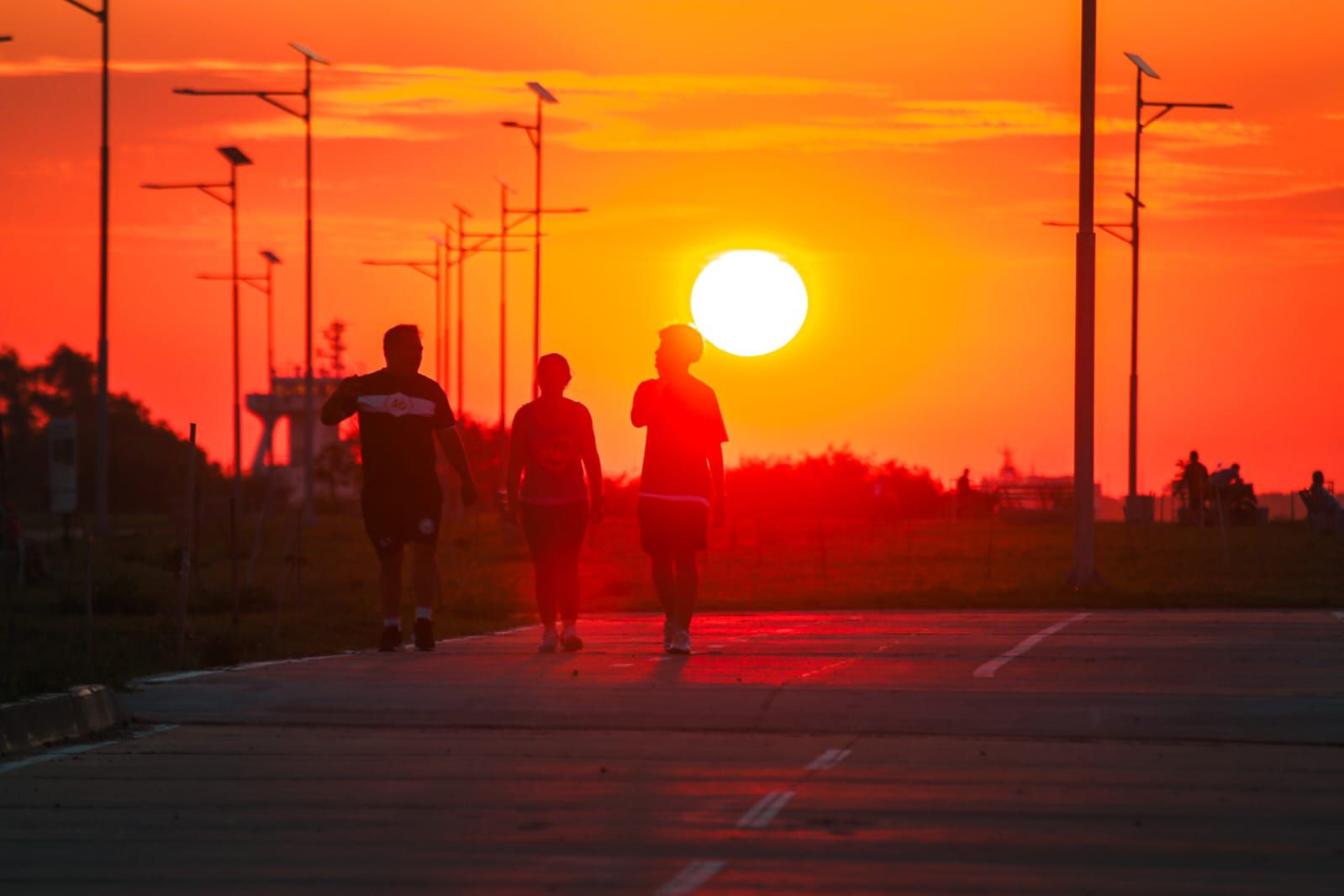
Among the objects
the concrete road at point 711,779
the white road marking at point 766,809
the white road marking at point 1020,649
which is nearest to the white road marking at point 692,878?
the concrete road at point 711,779

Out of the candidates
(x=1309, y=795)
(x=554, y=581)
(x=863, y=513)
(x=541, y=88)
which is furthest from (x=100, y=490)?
(x=1309, y=795)

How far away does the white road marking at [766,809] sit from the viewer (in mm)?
6984

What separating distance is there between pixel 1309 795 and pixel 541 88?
49.8m

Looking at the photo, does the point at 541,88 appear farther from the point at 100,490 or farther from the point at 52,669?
the point at 52,669

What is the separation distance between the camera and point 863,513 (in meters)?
77.4

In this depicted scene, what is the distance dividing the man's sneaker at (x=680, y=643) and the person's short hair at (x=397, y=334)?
254 centimetres

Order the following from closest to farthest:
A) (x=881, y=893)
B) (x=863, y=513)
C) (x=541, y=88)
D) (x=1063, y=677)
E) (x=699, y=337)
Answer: (x=881, y=893) < (x=1063, y=677) < (x=699, y=337) < (x=541, y=88) < (x=863, y=513)

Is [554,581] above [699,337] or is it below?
below

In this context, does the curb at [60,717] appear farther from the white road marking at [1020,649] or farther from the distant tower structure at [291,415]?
the distant tower structure at [291,415]

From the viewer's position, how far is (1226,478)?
176ft

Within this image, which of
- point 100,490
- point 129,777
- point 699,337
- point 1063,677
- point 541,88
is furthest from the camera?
point 541,88

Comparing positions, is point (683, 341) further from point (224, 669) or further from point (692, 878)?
point (692, 878)

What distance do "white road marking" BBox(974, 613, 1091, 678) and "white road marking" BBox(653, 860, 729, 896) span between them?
487cm

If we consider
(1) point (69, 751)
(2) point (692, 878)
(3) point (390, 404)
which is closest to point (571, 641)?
(3) point (390, 404)
